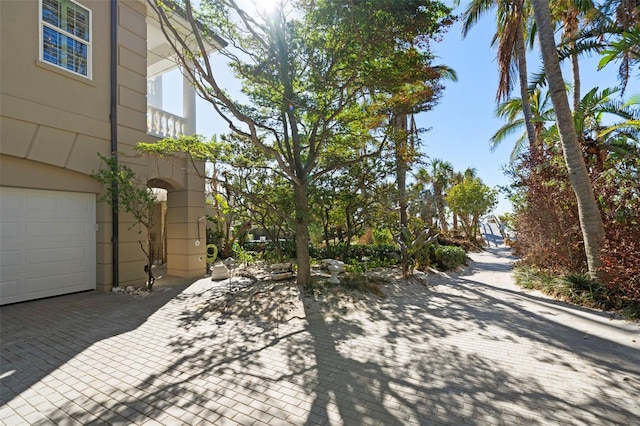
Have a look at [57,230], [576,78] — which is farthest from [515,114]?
[57,230]

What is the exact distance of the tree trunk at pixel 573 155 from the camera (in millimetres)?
6266

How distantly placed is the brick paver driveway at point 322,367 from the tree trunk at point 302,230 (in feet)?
6.54

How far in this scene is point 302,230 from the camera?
729 centimetres

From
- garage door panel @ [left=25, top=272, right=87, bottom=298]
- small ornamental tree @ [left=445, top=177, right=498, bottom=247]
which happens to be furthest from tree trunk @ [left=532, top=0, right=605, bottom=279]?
small ornamental tree @ [left=445, top=177, right=498, bottom=247]

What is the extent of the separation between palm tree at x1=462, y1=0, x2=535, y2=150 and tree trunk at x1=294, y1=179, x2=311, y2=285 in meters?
8.18

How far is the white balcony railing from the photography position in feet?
30.7

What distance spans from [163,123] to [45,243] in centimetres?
474

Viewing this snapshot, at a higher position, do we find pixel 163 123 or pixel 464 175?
pixel 464 175

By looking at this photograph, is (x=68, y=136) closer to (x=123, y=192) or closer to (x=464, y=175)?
(x=123, y=192)

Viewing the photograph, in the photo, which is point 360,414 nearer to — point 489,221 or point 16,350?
point 16,350

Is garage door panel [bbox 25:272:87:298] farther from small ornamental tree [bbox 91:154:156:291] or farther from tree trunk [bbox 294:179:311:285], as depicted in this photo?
tree trunk [bbox 294:179:311:285]

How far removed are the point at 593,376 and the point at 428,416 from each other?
2146mm

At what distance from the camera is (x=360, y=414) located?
2.69m

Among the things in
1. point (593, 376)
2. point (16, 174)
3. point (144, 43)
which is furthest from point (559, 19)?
point (16, 174)
